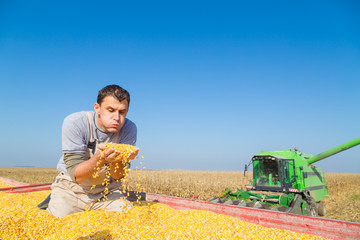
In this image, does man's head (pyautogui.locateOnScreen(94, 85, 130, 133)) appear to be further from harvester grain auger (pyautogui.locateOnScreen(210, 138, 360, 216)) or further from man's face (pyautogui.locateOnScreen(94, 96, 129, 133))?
harvester grain auger (pyautogui.locateOnScreen(210, 138, 360, 216))

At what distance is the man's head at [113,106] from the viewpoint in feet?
9.26

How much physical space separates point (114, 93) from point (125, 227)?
5.49ft

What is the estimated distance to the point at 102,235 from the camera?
2.50 meters

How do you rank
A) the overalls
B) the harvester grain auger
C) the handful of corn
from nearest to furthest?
the handful of corn < the overalls < the harvester grain auger

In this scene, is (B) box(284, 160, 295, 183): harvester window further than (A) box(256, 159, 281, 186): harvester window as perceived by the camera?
No

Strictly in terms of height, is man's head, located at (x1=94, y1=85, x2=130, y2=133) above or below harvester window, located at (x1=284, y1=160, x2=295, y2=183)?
above

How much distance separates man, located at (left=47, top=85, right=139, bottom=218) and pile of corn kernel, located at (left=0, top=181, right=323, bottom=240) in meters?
0.29

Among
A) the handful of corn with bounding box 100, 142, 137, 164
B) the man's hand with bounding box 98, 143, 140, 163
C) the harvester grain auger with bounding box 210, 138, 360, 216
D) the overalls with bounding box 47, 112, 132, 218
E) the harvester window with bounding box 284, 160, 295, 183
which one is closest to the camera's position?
the man's hand with bounding box 98, 143, 140, 163

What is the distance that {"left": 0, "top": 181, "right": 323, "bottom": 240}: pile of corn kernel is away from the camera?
2.52 meters

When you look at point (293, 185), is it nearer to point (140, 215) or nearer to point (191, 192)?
point (191, 192)

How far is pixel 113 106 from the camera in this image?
281 centimetres

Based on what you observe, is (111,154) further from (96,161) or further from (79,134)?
(79,134)

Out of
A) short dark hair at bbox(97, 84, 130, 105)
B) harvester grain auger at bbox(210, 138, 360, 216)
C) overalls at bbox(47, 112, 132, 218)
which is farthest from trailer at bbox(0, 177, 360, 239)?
harvester grain auger at bbox(210, 138, 360, 216)

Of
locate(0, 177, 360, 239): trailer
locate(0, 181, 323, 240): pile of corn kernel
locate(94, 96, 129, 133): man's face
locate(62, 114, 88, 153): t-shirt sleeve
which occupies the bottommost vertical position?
locate(0, 181, 323, 240): pile of corn kernel
